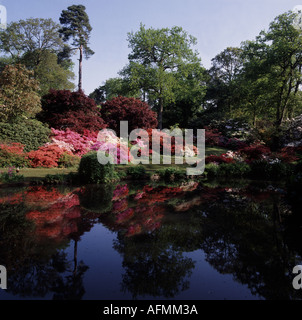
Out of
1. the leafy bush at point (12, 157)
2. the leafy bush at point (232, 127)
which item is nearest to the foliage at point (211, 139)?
the leafy bush at point (232, 127)

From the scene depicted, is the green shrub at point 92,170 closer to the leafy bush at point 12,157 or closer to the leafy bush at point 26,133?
the leafy bush at point 12,157

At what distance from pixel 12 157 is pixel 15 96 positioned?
14.3 feet

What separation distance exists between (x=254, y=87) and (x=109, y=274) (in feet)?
70.3

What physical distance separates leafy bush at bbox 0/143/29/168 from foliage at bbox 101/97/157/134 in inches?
256

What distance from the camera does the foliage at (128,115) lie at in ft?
52.2

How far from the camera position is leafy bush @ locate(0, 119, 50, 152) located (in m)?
11.9

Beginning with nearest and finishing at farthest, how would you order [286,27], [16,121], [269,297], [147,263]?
[269,297]
[147,263]
[16,121]
[286,27]

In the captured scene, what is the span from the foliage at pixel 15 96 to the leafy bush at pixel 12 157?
261 centimetres

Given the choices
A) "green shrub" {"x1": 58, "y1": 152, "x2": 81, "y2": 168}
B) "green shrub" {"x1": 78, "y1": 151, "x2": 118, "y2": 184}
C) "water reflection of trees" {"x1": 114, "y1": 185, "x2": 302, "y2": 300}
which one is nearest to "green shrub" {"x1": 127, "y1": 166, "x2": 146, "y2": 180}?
"green shrub" {"x1": 78, "y1": 151, "x2": 118, "y2": 184}

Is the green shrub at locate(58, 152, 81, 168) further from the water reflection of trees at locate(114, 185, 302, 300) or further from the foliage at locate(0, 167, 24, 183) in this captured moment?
the water reflection of trees at locate(114, 185, 302, 300)

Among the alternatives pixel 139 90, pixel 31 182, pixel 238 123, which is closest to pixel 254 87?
pixel 238 123

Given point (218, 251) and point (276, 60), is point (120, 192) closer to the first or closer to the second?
point (218, 251)
